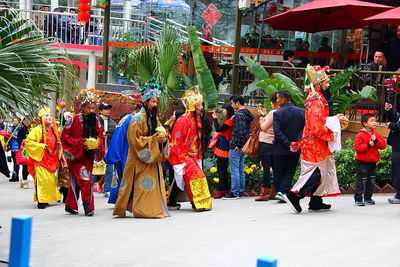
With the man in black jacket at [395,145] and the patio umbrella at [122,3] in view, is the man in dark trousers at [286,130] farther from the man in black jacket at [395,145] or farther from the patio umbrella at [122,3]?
the patio umbrella at [122,3]

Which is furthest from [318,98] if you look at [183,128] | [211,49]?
[211,49]

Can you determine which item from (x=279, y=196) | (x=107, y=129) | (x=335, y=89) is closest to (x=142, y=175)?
(x=279, y=196)

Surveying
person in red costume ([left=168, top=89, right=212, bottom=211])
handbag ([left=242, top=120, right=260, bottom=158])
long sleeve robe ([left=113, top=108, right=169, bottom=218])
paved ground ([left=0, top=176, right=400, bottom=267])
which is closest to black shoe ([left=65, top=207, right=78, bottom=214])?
paved ground ([left=0, top=176, right=400, bottom=267])

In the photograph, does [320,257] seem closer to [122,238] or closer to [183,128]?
[122,238]

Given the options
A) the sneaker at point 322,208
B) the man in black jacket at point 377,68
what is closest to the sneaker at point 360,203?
the sneaker at point 322,208

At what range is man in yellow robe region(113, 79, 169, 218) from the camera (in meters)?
10.3

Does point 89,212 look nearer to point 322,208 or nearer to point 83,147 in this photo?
point 83,147

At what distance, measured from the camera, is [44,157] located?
41.3 ft

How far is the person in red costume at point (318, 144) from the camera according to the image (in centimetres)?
982

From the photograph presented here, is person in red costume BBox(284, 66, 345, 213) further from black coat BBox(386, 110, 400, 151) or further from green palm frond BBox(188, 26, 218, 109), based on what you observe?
green palm frond BBox(188, 26, 218, 109)

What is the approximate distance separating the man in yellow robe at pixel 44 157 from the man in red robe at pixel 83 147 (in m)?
1.39

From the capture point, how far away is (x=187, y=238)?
8.68 meters

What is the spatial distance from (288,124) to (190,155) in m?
1.58

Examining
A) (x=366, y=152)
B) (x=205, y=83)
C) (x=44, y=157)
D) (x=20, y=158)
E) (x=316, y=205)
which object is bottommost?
(x=20, y=158)
